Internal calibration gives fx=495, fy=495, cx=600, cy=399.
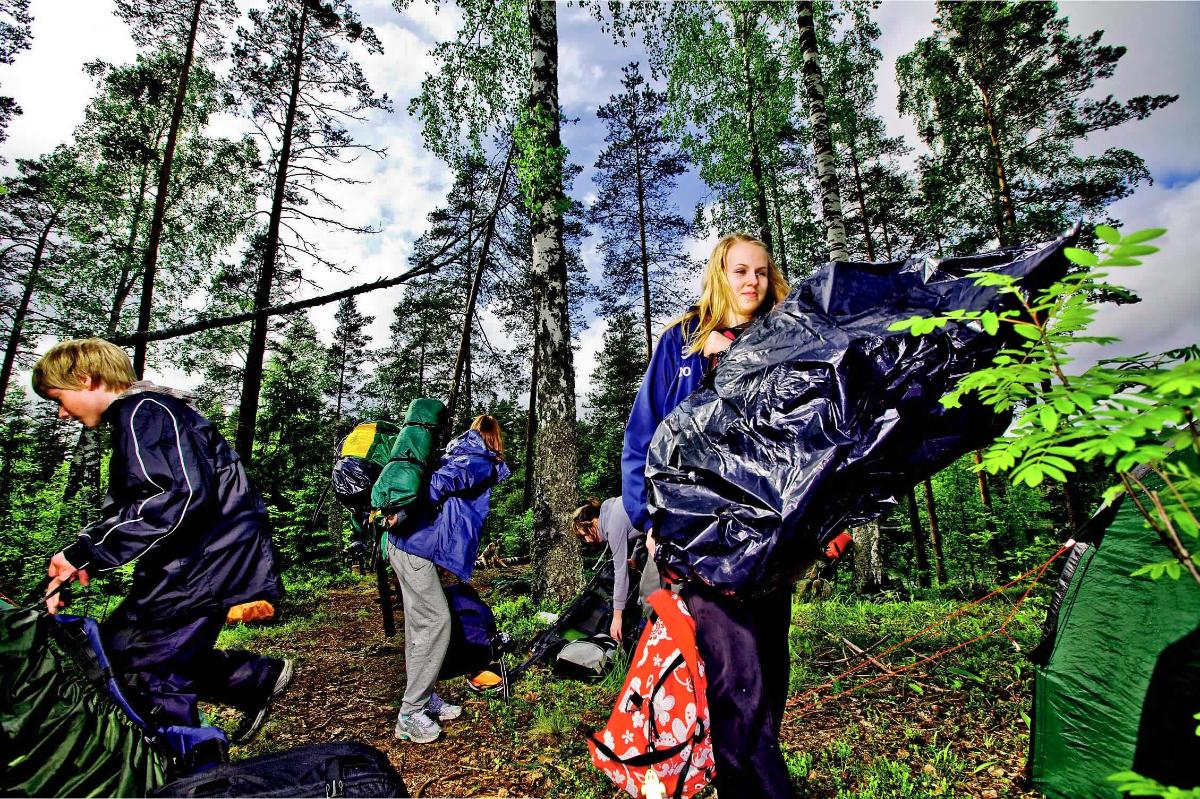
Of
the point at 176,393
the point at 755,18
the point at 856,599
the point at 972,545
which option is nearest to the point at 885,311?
the point at 176,393

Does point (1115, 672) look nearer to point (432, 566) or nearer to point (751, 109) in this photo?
point (432, 566)

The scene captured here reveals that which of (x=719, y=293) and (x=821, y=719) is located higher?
(x=719, y=293)

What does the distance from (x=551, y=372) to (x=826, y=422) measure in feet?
14.9

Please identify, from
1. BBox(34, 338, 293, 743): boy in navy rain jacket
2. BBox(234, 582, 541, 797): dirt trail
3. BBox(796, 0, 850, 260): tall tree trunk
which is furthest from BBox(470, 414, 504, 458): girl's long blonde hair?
BBox(796, 0, 850, 260): tall tree trunk

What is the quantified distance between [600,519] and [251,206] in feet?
46.3

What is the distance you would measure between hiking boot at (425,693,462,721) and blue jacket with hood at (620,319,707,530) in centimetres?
270

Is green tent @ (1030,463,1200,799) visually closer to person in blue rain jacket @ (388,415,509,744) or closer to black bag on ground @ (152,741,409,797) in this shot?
black bag on ground @ (152,741,409,797)

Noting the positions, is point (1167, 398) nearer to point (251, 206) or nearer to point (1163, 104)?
point (1163, 104)

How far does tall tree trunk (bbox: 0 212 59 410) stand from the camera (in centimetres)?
1411

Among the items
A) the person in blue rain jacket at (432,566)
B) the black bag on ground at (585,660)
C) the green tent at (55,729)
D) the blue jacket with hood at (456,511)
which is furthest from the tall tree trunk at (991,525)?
the green tent at (55,729)

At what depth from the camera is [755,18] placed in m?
12.1

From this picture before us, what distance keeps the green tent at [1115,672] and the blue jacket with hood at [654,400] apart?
6.26 feet

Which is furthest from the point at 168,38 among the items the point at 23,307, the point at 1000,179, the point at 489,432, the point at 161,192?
the point at 1000,179

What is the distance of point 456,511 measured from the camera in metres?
3.57
